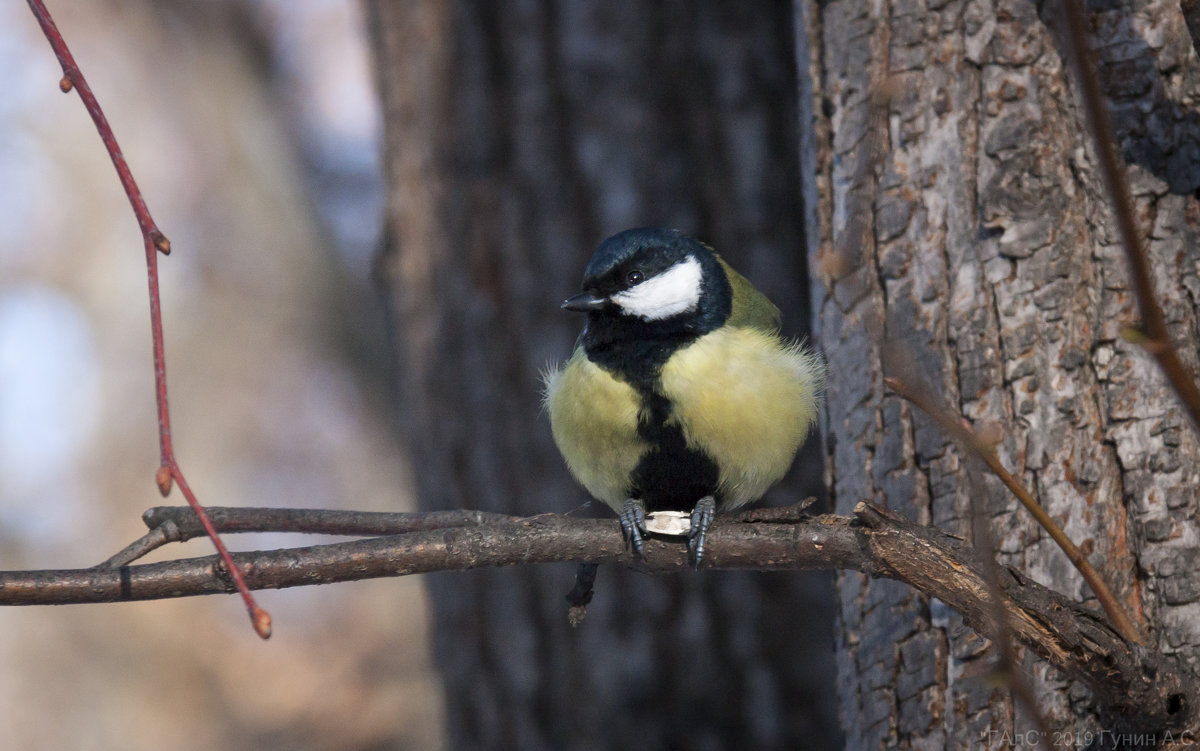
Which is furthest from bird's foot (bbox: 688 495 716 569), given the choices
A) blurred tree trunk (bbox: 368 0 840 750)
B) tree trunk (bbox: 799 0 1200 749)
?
blurred tree trunk (bbox: 368 0 840 750)

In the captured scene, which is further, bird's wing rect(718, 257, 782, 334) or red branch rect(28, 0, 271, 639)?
bird's wing rect(718, 257, 782, 334)

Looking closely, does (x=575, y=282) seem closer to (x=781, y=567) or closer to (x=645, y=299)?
(x=645, y=299)

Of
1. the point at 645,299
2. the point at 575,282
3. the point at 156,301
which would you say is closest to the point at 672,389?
the point at 645,299

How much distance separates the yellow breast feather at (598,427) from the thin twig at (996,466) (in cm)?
110

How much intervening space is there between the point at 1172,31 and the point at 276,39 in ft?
24.0

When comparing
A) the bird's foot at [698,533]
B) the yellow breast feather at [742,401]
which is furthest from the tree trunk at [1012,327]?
the bird's foot at [698,533]

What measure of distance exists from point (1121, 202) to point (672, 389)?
162 cm

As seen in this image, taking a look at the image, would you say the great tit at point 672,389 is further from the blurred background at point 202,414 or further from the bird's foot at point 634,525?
the blurred background at point 202,414

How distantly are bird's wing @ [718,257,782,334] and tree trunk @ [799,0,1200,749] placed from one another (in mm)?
346

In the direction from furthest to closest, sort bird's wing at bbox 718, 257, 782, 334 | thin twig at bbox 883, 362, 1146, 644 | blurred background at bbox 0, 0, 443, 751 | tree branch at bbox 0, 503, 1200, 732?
blurred background at bbox 0, 0, 443, 751
bird's wing at bbox 718, 257, 782, 334
tree branch at bbox 0, 503, 1200, 732
thin twig at bbox 883, 362, 1146, 644

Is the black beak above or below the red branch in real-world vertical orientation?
above

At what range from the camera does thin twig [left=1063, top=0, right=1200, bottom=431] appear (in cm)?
67

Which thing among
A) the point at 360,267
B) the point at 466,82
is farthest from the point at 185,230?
the point at 466,82

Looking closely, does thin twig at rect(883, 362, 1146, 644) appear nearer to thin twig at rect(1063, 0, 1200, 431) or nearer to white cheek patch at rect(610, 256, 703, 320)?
thin twig at rect(1063, 0, 1200, 431)
